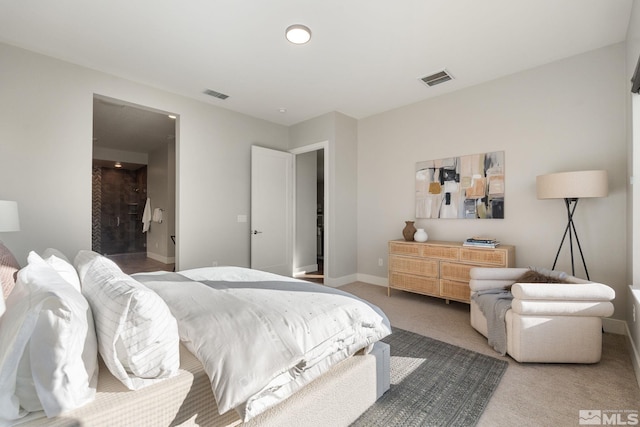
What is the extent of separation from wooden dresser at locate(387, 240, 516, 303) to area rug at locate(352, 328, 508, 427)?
1.06 m

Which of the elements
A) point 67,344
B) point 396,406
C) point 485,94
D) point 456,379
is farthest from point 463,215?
point 67,344

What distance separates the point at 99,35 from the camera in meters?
2.74

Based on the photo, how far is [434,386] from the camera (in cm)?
200

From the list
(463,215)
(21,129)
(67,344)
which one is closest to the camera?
(67,344)

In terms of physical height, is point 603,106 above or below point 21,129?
above

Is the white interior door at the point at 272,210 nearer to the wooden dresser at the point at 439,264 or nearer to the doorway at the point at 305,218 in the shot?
the doorway at the point at 305,218

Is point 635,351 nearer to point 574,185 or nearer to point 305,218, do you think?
point 574,185

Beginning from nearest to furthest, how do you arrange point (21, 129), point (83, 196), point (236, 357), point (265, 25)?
point (236, 357) → point (265, 25) → point (21, 129) → point (83, 196)

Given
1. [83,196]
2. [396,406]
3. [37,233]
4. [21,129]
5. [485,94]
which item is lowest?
[396,406]

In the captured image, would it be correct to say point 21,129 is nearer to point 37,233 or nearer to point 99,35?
point 37,233

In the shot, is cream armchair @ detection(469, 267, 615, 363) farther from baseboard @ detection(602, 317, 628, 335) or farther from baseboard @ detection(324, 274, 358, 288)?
baseboard @ detection(324, 274, 358, 288)

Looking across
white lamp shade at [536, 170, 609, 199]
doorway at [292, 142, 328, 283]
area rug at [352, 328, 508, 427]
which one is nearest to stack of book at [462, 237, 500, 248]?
white lamp shade at [536, 170, 609, 199]

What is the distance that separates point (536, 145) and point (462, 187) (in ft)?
2.97

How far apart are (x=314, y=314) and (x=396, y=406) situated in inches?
34.3
